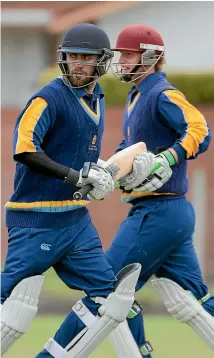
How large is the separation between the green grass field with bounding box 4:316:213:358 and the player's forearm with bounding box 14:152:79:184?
1.99 m

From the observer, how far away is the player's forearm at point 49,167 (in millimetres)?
5625

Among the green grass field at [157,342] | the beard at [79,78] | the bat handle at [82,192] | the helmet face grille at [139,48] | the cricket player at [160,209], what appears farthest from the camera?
the green grass field at [157,342]

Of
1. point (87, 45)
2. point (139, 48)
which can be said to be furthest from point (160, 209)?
point (87, 45)

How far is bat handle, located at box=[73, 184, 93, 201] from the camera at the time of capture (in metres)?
5.56

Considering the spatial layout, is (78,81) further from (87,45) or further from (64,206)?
(64,206)

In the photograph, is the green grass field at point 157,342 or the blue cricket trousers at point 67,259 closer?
the blue cricket trousers at point 67,259

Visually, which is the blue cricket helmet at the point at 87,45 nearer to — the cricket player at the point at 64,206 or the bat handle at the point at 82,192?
the cricket player at the point at 64,206

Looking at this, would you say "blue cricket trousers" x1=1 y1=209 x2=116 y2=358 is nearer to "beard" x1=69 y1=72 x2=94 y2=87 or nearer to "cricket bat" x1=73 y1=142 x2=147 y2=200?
"cricket bat" x1=73 y1=142 x2=147 y2=200

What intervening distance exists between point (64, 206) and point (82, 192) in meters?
0.32

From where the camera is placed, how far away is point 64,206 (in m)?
5.88

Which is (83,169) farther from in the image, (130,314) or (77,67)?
(130,314)

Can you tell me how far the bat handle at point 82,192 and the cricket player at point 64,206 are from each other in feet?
0.08

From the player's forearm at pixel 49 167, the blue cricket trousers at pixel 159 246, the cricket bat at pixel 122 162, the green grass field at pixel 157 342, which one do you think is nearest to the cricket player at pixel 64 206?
the player's forearm at pixel 49 167

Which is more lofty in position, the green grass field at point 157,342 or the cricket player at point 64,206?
the cricket player at point 64,206
